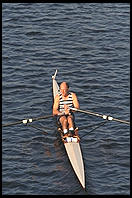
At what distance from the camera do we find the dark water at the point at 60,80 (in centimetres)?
2328

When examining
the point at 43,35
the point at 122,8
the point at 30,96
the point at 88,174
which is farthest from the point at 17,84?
the point at 122,8

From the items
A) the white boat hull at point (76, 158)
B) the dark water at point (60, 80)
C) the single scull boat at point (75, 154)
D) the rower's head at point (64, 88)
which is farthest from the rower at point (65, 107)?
the dark water at point (60, 80)

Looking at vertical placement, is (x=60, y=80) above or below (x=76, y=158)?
above

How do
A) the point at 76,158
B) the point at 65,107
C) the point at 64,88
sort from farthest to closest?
1. the point at 65,107
2. the point at 64,88
3. the point at 76,158

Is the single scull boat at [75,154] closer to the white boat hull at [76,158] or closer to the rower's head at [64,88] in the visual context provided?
the white boat hull at [76,158]

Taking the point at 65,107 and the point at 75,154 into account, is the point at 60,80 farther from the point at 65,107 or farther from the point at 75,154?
the point at 75,154

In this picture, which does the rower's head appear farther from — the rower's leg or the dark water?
the dark water

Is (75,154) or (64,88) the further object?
(64,88)

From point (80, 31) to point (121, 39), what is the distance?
289cm

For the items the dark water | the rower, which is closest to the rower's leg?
the rower

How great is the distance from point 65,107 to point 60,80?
6.68 metres

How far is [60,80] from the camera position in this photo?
31.9 meters

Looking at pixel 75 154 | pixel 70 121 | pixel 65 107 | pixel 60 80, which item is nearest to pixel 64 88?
pixel 65 107

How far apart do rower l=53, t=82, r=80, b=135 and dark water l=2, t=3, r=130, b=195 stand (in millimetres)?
1277
